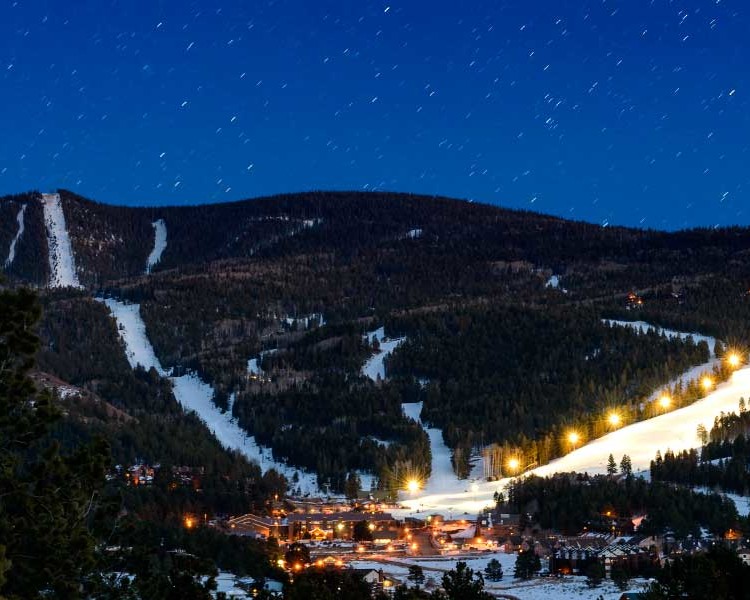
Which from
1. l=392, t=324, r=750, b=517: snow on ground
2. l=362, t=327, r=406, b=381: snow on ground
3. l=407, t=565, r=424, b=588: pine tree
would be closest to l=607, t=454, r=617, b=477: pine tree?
l=392, t=324, r=750, b=517: snow on ground

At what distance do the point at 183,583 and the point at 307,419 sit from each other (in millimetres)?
122030

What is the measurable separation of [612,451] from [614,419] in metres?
16.7

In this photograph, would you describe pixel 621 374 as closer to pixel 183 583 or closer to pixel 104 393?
pixel 104 393

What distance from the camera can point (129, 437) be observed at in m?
130

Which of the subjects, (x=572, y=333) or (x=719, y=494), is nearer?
(x=719, y=494)

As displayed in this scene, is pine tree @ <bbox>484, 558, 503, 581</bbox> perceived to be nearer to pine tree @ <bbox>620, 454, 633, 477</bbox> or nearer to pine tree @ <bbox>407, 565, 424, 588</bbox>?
pine tree @ <bbox>407, 565, 424, 588</bbox>

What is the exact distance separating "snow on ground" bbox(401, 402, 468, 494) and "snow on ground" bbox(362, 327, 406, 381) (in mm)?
20454

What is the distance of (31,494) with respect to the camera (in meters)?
23.4

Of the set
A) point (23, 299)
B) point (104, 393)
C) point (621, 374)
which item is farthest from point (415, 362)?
point (23, 299)

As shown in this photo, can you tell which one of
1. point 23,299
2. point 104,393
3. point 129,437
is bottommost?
point 23,299

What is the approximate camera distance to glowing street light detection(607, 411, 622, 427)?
140 m

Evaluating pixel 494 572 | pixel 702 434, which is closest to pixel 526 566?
pixel 494 572

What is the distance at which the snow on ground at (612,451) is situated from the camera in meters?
119

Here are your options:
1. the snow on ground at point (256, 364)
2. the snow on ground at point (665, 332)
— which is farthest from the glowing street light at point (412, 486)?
the snow on ground at point (256, 364)
